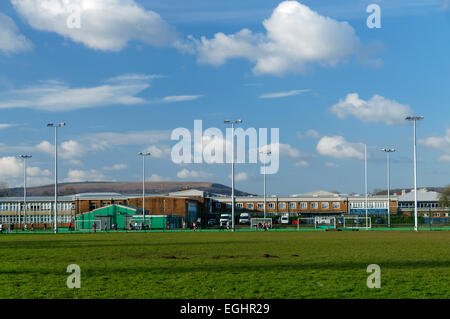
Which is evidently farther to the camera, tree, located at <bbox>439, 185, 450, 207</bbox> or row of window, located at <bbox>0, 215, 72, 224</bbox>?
tree, located at <bbox>439, 185, 450, 207</bbox>

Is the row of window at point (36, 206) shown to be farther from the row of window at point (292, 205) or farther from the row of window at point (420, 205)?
the row of window at point (420, 205)

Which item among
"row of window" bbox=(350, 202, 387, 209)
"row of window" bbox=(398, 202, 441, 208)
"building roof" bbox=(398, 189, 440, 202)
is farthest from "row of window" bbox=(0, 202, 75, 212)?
"building roof" bbox=(398, 189, 440, 202)

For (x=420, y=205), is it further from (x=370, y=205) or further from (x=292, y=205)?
(x=292, y=205)

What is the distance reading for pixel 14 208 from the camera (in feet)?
472

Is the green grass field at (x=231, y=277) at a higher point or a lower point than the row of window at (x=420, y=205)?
lower

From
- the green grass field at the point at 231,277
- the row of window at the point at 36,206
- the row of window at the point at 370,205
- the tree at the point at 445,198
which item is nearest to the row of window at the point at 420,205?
the tree at the point at 445,198

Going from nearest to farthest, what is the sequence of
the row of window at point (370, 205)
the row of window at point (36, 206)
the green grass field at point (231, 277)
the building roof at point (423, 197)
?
1. the green grass field at point (231, 277)
2. the row of window at point (36, 206)
3. the row of window at point (370, 205)
4. the building roof at point (423, 197)

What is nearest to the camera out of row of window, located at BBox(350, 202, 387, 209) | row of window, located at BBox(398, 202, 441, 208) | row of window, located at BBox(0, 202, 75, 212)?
row of window, located at BBox(0, 202, 75, 212)

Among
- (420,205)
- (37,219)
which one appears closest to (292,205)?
(420,205)

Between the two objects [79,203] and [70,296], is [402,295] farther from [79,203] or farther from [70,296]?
[79,203]

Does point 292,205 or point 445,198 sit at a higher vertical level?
point 445,198

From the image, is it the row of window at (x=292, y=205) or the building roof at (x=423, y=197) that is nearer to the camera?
the row of window at (x=292, y=205)

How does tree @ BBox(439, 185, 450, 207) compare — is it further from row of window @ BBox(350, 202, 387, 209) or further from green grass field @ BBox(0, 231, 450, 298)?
green grass field @ BBox(0, 231, 450, 298)
